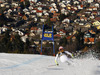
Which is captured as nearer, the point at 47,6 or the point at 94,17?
the point at 94,17

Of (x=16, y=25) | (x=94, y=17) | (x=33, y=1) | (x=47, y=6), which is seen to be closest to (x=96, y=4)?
(x=94, y=17)

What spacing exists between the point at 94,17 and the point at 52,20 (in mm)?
16583

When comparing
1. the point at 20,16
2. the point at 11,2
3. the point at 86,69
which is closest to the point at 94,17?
the point at 20,16

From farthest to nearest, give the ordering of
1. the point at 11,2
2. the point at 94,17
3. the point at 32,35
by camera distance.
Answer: the point at 11,2 → the point at 94,17 → the point at 32,35

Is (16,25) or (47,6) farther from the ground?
(47,6)

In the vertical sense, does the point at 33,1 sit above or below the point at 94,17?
above

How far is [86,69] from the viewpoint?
7945mm

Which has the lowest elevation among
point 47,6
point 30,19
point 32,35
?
point 32,35

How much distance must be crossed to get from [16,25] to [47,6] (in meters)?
26.5

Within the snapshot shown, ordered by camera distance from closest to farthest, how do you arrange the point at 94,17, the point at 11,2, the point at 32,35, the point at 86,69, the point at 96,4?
1. the point at 86,69
2. the point at 32,35
3. the point at 94,17
4. the point at 96,4
5. the point at 11,2

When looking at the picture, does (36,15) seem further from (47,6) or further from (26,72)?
(26,72)

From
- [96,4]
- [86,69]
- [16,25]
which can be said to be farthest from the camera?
[96,4]

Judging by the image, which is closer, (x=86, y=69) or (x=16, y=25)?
(x=86, y=69)

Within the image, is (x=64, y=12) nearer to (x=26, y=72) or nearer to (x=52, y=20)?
(x=52, y=20)
